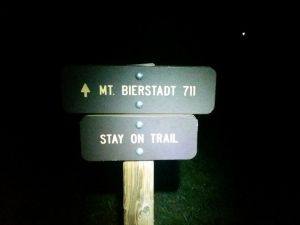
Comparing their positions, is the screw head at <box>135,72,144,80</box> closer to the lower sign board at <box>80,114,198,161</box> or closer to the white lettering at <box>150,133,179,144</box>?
the lower sign board at <box>80,114,198,161</box>

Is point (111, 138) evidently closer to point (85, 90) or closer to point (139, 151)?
point (139, 151)

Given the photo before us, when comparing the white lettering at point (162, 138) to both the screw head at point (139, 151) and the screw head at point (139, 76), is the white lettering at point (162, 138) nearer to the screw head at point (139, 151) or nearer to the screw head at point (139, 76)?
the screw head at point (139, 151)

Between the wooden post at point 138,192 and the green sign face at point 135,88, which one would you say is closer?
the green sign face at point 135,88

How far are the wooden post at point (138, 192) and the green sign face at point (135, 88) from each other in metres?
0.35

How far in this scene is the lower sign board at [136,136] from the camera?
167cm

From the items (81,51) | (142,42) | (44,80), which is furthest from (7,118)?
(142,42)

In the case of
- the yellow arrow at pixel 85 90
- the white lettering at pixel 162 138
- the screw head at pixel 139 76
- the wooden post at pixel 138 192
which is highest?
the screw head at pixel 139 76

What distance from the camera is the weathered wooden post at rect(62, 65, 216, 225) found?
1629 mm

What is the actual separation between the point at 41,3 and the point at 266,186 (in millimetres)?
4314

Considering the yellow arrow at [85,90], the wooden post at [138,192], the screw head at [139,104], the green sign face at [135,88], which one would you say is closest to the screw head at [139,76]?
the green sign face at [135,88]

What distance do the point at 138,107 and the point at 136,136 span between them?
16cm

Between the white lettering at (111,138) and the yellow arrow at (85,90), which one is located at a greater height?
the yellow arrow at (85,90)

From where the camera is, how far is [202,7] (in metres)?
5.39

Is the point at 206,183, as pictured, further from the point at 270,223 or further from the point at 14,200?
the point at 14,200
